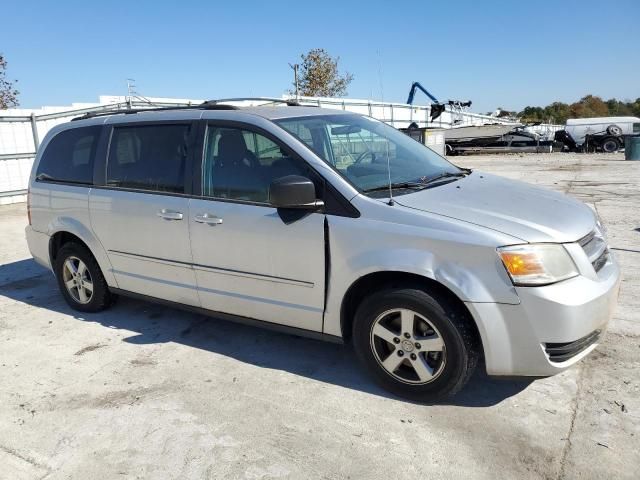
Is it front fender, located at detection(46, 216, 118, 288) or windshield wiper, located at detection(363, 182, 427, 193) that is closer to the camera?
windshield wiper, located at detection(363, 182, 427, 193)

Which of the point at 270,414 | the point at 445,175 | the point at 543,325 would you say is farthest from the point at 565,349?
the point at 270,414

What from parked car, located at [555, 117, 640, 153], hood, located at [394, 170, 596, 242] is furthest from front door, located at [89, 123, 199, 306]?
parked car, located at [555, 117, 640, 153]

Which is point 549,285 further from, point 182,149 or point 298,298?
point 182,149

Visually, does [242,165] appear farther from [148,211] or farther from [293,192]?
[148,211]

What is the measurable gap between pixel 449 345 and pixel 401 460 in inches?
26.7

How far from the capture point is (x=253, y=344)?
13.6 ft

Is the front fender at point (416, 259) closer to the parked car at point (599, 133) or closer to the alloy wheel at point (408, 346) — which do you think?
the alloy wheel at point (408, 346)

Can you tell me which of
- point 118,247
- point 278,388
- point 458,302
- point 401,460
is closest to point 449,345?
point 458,302

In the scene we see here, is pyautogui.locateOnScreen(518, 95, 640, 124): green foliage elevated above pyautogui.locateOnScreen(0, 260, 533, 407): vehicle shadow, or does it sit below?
above

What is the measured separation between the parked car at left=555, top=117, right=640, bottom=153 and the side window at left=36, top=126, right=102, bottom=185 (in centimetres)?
2622

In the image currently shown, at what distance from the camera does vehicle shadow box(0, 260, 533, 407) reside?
10.9 ft

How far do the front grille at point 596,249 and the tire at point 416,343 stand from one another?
2.61 ft

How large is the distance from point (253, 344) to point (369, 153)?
1738 millimetres

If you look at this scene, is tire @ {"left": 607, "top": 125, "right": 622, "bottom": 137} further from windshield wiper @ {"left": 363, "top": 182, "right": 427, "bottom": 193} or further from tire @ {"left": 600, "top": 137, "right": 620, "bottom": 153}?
windshield wiper @ {"left": 363, "top": 182, "right": 427, "bottom": 193}
